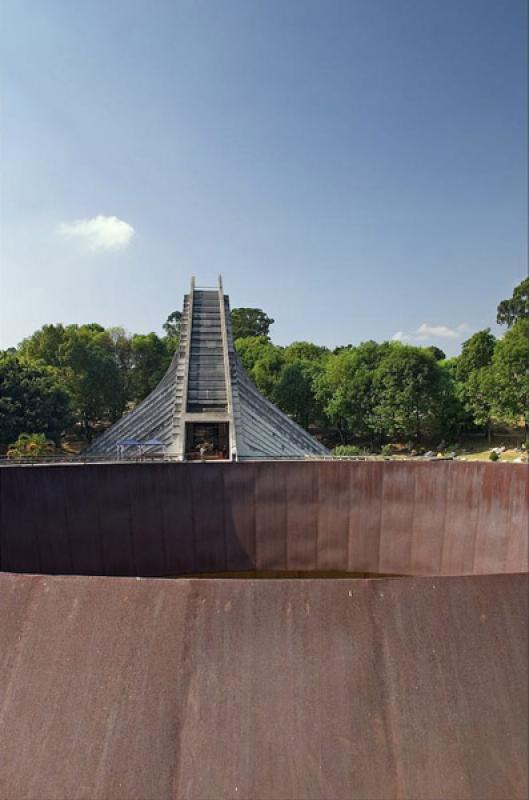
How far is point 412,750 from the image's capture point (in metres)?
2.66

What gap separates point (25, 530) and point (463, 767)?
7103 mm

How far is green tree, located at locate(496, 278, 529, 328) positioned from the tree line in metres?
19.1

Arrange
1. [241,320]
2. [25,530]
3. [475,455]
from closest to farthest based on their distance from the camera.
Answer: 1. [25,530]
2. [475,455]
3. [241,320]

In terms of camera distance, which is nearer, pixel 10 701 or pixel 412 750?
pixel 412 750

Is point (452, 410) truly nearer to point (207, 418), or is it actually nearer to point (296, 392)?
point (296, 392)

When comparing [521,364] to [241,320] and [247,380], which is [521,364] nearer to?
[247,380]

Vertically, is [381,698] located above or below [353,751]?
above

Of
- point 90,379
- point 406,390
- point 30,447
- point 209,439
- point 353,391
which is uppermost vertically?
point 90,379

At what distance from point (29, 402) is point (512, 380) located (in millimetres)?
26379

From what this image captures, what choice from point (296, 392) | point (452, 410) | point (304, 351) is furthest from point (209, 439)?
point (304, 351)

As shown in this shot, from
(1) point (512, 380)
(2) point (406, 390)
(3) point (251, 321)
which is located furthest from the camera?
(3) point (251, 321)

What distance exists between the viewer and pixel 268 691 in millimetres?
2777

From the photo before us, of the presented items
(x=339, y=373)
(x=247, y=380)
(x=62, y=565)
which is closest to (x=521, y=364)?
(x=339, y=373)

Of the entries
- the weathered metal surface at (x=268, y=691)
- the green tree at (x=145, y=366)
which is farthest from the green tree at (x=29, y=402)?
the weathered metal surface at (x=268, y=691)
